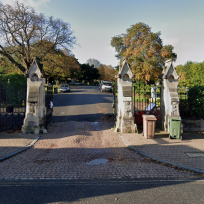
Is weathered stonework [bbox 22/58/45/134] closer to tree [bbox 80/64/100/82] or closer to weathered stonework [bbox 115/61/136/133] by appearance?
weathered stonework [bbox 115/61/136/133]

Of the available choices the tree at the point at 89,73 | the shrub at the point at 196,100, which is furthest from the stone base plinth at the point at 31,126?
the tree at the point at 89,73

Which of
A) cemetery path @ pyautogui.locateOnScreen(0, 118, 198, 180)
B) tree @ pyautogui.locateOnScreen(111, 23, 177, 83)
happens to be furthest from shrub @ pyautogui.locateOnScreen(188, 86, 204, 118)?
tree @ pyautogui.locateOnScreen(111, 23, 177, 83)

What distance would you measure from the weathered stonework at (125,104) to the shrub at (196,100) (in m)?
3.49

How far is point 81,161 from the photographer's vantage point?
603 centimetres

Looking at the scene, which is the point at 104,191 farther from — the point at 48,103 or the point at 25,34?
the point at 25,34

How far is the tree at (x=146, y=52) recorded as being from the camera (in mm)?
24812

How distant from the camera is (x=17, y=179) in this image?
15.7 feet

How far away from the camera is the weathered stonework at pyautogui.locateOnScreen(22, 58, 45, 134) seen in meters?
8.96

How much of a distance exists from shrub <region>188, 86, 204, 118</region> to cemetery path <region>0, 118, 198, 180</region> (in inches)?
180

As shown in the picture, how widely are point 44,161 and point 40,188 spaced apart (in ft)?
5.50

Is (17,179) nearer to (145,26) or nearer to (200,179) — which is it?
(200,179)

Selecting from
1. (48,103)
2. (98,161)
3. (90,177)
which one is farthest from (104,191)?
(48,103)

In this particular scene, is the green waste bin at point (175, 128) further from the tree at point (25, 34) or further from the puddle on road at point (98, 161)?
the tree at point (25, 34)

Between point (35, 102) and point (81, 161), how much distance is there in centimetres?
427
